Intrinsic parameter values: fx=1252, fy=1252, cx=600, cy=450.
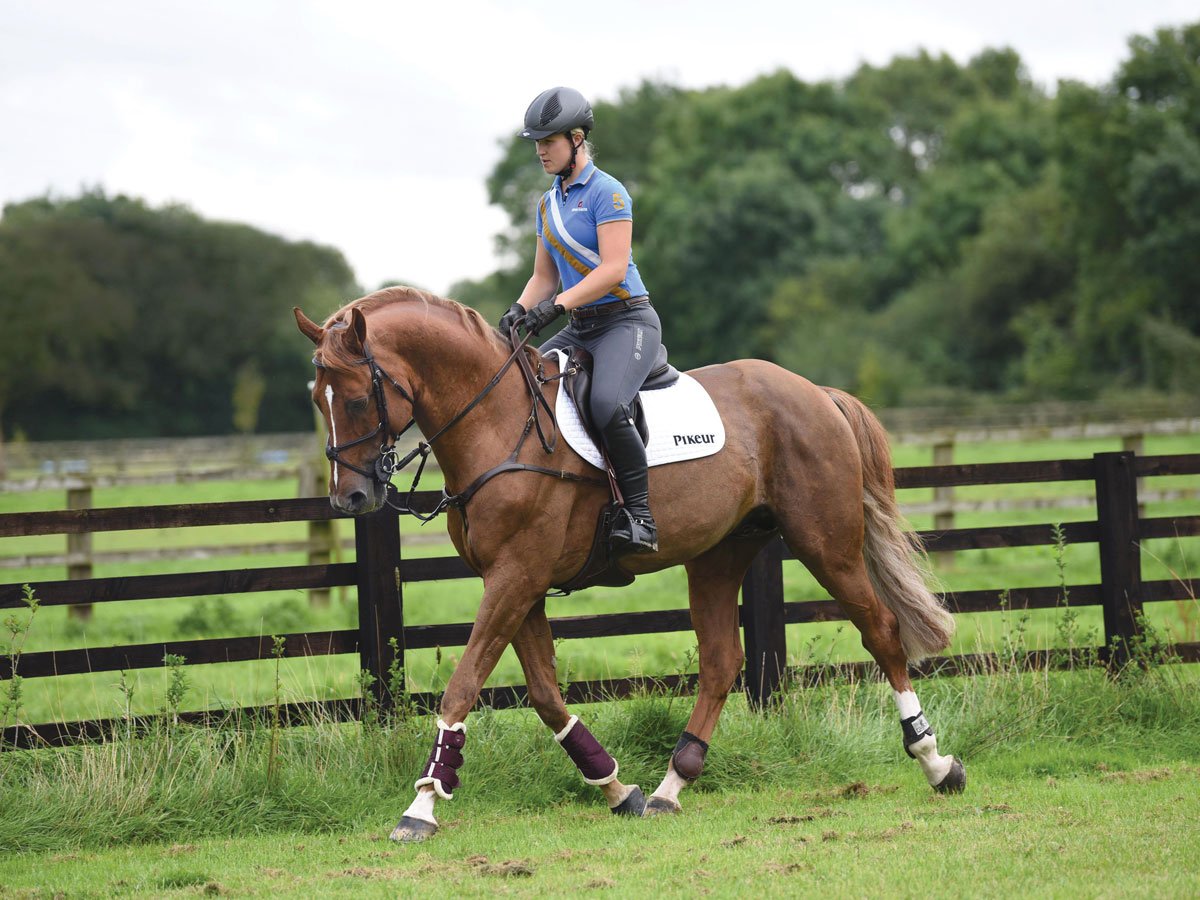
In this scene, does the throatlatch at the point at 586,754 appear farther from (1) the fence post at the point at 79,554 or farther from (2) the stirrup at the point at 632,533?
(1) the fence post at the point at 79,554

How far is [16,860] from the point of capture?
5297 millimetres

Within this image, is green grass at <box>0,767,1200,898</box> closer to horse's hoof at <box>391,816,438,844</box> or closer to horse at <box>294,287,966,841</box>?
horse's hoof at <box>391,816,438,844</box>

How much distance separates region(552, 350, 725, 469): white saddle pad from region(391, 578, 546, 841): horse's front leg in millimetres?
737

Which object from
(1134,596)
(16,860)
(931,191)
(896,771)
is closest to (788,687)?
(896,771)

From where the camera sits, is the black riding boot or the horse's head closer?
the horse's head

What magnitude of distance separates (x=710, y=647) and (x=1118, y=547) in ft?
9.87

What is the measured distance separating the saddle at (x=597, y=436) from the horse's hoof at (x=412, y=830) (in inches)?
48.4

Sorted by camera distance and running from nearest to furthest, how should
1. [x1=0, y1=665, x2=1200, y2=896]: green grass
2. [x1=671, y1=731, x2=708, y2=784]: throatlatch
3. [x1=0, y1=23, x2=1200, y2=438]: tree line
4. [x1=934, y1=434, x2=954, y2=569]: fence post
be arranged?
1. [x1=0, y1=665, x2=1200, y2=896]: green grass
2. [x1=671, y1=731, x2=708, y2=784]: throatlatch
3. [x1=934, y1=434, x2=954, y2=569]: fence post
4. [x1=0, y1=23, x2=1200, y2=438]: tree line

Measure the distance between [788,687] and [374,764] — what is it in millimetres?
2439

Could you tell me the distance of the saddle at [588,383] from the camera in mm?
5922

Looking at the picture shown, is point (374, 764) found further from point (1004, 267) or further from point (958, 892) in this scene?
point (1004, 267)

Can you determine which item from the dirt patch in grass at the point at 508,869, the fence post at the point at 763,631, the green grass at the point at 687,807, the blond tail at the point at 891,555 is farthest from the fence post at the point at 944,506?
the dirt patch in grass at the point at 508,869

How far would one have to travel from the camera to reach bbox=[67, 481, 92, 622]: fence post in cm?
1295

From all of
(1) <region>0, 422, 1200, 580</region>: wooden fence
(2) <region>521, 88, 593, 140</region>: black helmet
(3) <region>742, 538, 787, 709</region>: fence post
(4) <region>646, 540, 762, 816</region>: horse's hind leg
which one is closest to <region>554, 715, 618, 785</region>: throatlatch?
(4) <region>646, 540, 762, 816</region>: horse's hind leg
